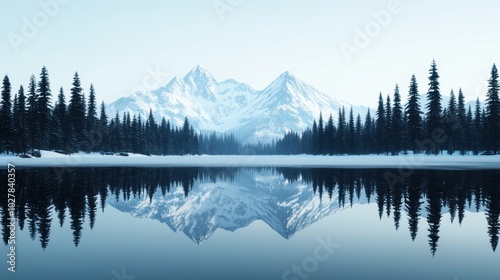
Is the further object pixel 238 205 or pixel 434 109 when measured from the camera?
pixel 434 109

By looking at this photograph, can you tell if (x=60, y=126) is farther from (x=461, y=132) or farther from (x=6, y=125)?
(x=461, y=132)

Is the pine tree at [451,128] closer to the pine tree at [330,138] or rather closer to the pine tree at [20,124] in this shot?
the pine tree at [330,138]

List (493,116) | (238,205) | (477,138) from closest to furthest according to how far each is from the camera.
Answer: (238,205) < (493,116) < (477,138)

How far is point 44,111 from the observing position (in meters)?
75.2

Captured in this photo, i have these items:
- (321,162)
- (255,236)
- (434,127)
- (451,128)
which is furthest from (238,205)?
(451,128)

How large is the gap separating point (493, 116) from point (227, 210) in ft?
243

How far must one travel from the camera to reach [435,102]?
7562 cm

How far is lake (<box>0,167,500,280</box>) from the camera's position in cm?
845

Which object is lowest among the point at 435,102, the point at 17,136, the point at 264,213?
the point at 264,213

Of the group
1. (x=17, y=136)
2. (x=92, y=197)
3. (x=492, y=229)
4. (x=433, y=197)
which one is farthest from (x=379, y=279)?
(x=17, y=136)

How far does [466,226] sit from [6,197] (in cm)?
1931

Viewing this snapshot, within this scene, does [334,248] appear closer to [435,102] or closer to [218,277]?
[218,277]

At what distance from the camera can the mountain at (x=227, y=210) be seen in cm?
1391

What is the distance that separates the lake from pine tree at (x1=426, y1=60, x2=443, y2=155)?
192 ft
